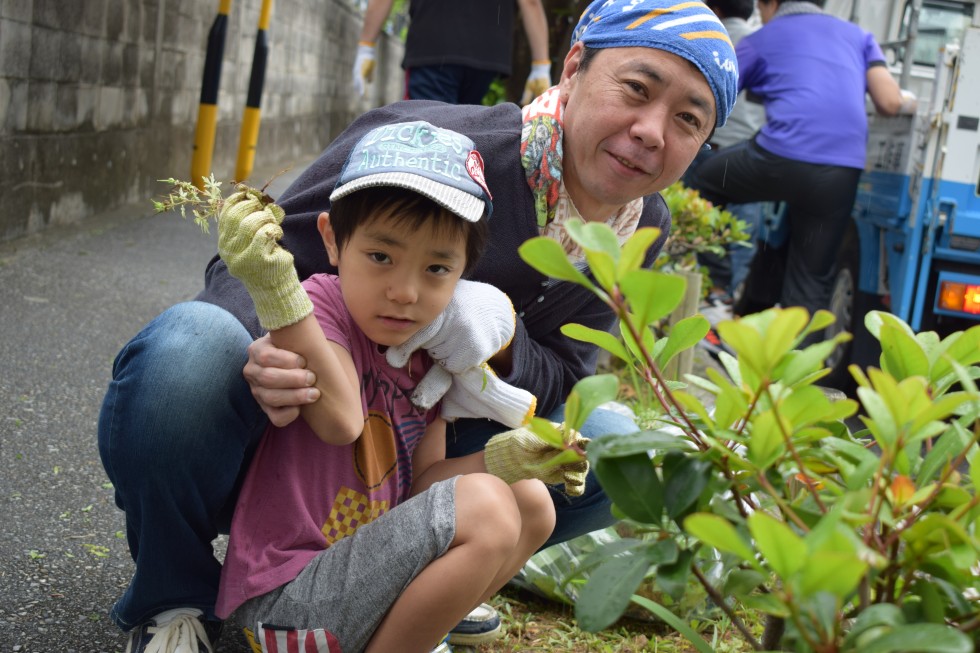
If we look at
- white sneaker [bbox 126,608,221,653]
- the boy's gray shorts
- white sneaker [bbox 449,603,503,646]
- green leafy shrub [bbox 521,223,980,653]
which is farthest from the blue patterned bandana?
white sneaker [bbox 126,608,221,653]

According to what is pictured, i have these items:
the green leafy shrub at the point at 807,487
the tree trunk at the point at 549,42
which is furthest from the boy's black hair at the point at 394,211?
the tree trunk at the point at 549,42

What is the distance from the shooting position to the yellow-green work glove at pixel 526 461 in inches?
74.0

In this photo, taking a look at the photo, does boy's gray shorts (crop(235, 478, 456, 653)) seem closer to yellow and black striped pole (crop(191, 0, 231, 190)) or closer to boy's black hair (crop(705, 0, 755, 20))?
boy's black hair (crop(705, 0, 755, 20))

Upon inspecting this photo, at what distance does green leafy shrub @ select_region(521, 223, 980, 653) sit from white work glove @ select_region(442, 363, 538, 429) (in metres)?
0.86

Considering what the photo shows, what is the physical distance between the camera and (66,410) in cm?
337

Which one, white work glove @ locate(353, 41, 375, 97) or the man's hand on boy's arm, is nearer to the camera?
the man's hand on boy's arm

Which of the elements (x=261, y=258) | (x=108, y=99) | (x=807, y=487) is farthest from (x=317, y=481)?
(x=108, y=99)

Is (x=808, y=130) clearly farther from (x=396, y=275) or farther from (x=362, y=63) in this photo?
(x=396, y=275)

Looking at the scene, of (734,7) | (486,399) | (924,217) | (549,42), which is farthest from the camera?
(549,42)

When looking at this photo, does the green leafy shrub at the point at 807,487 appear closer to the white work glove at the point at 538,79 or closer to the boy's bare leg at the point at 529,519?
the boy's bare leg at the point at 529,519

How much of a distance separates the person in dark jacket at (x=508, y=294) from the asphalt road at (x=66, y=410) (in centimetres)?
24

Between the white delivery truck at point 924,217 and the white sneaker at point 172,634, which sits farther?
the white delivery truck at point 924,217

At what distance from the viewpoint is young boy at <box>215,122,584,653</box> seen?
1.75 m

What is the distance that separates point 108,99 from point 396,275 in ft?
15.4
